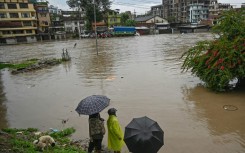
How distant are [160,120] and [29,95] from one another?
8008 millimetres

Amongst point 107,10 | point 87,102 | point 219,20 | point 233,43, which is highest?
point 107,10

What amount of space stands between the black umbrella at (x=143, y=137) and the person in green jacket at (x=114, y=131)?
2.76 feet

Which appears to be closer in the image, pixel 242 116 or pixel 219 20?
pixel 242 116

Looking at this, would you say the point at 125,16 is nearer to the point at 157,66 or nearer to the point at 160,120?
the point at 157,66

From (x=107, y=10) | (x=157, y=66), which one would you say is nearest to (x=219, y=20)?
(x=157, y=66)

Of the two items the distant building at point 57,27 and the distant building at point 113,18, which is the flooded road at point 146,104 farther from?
the distant building at point 113,18

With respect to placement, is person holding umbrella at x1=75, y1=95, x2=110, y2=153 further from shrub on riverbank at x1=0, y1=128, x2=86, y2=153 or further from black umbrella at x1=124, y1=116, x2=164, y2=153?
black umbrella at x1=124, y1=116, x2=164, y2=153

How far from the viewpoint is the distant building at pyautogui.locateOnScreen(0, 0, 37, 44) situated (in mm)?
61500

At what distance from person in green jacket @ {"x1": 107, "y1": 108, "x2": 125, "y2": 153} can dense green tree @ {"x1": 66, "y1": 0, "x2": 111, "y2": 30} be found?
220ft

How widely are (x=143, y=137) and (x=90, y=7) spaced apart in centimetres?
6927

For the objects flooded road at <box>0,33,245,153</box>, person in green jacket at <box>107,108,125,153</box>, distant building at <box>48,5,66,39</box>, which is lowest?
flooded road at <box>0,33,245,153</box>

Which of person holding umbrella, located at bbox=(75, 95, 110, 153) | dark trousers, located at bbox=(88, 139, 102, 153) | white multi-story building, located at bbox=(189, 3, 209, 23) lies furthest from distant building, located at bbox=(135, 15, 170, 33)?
person holding umbrella, located at bbox=(75, 95, 110, 153)

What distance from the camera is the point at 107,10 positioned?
259 feet

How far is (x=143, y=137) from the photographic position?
462 cm
